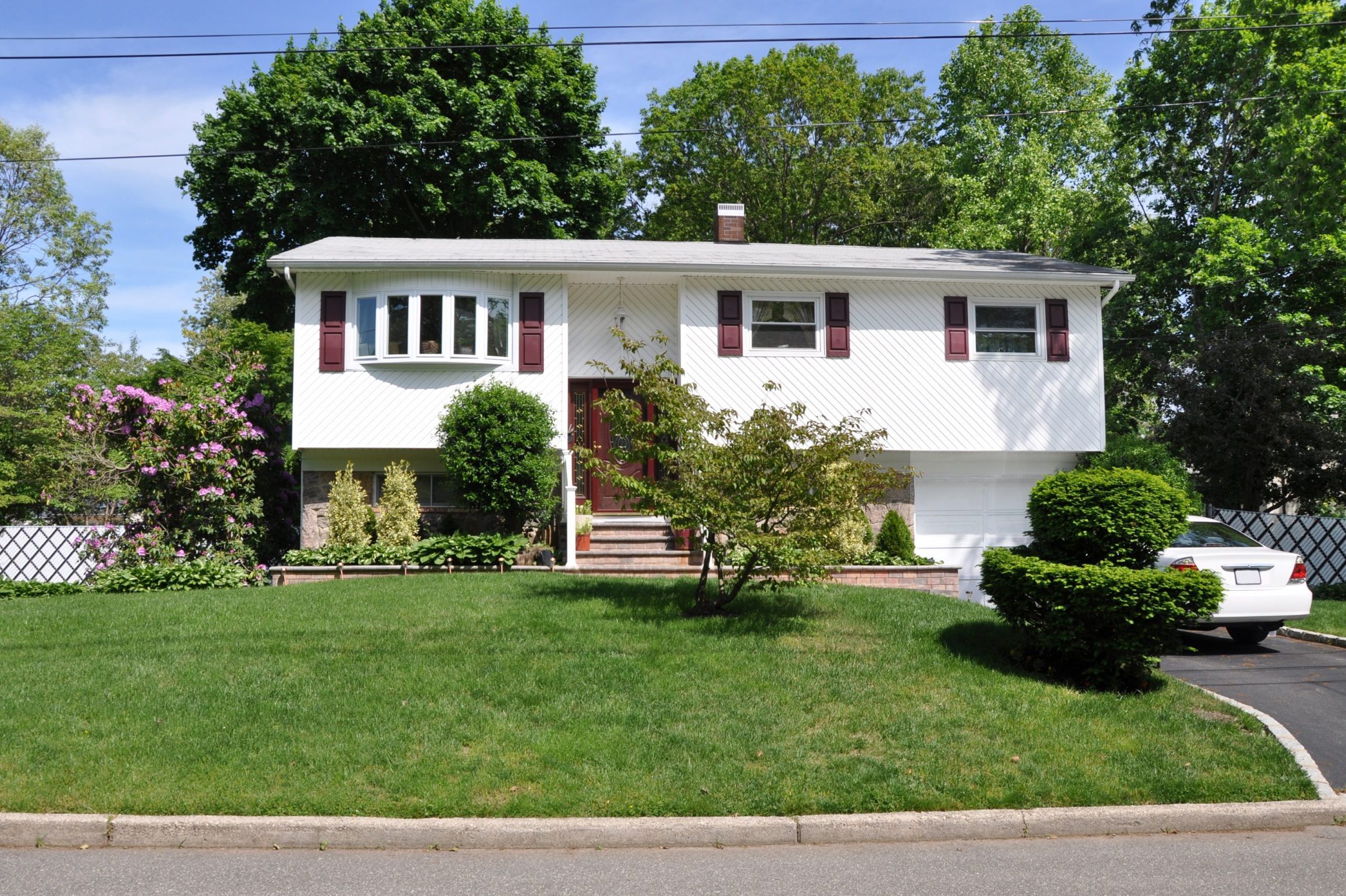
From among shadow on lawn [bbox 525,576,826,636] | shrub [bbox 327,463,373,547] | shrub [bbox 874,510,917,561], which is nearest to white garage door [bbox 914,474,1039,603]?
shrub [bbox 874,510,917,561]

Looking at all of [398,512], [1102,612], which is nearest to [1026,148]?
[398,512]

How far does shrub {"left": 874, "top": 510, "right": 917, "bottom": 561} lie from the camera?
15172 mm

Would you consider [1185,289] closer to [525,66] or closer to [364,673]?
[525,66]

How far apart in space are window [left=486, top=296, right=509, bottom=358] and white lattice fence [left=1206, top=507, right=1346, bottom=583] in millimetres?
13306

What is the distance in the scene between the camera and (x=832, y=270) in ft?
53.5

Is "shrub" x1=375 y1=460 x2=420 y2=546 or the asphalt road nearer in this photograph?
the asphalt road

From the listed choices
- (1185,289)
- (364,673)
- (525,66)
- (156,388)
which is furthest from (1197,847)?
(525,66)

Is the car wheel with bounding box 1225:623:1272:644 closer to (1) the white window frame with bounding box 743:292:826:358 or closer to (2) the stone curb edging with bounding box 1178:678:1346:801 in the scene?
(2) the stone curb edging with bounding box 1178:678:1346:801

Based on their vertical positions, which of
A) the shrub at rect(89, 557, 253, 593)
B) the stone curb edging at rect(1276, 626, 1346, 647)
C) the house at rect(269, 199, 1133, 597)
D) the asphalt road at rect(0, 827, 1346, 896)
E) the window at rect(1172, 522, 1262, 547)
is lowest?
the asphalt road at rect(0, 827, 1346, 896)

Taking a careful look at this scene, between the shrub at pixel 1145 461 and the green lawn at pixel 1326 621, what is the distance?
2909 millimetres

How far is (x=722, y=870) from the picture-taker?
17.8 ft

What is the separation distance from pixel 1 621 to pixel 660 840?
862cm

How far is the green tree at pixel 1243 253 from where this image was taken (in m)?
17.4

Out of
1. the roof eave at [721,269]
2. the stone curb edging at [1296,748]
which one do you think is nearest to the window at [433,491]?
the roof eave at [721,269]
